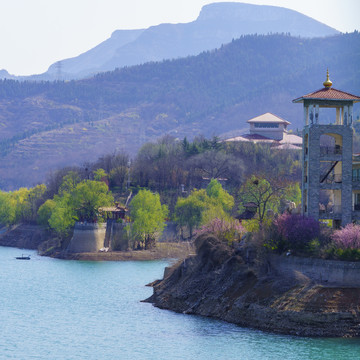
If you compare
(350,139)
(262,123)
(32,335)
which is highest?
(262,123)

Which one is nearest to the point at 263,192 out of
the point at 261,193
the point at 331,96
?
the point at 261,193

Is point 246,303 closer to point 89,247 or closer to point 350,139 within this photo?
point 350,139

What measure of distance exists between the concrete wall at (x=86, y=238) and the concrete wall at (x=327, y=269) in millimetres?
61967

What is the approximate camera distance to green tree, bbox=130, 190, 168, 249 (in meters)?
127

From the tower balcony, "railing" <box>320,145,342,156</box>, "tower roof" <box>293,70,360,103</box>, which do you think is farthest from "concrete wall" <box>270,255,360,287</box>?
"tower roof" <box>293,70,360,103</box>

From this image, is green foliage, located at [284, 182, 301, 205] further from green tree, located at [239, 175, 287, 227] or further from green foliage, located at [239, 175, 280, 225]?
green foliage, located at [239, 175, 280, 225]

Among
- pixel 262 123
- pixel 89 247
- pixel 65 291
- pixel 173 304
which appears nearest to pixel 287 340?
pixel 173 304

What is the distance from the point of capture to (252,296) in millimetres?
66188

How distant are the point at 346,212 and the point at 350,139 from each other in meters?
5.48

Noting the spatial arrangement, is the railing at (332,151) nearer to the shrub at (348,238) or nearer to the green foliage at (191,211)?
the shrub at (348,238)

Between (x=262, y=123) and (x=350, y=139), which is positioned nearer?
(x=350, y=139)

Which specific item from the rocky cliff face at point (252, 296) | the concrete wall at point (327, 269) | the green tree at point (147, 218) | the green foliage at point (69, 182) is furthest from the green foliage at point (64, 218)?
the concrete wall at point (327, 269)

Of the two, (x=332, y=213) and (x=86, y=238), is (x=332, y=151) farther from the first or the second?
(x=86, y=238)

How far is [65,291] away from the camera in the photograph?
89875 millimetres
